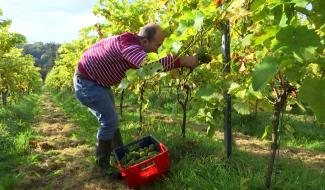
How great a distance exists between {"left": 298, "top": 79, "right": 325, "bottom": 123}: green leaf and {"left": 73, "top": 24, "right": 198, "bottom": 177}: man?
9.47 feet

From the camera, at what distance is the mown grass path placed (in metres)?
4.47

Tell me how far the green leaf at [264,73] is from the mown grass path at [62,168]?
3.30 meters

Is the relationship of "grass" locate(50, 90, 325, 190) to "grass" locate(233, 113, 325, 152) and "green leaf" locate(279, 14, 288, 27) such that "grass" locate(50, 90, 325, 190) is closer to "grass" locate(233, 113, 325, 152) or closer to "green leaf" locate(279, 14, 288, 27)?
"green leaf" locate(279, 14, 288, 27)

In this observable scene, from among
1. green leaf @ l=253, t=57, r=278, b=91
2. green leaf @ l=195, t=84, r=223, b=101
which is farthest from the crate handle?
green leaf @ l=253, t=57, r=278, b=91

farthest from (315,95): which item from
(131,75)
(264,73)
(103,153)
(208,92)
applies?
(103,153)

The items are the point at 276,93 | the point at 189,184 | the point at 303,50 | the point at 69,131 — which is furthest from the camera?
the point at 69,131

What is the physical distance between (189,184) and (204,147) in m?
1.30

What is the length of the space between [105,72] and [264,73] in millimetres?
3271

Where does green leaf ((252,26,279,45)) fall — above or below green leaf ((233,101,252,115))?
above

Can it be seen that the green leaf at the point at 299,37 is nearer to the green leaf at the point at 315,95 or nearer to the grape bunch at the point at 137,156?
the green leaf at the point at 315,95

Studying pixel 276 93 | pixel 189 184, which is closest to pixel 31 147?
pixel 189 184

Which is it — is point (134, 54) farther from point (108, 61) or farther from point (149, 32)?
point (108, 61)

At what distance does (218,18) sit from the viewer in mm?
1621

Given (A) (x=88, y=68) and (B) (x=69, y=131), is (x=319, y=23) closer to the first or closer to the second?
(A) (x=88, y=68)
